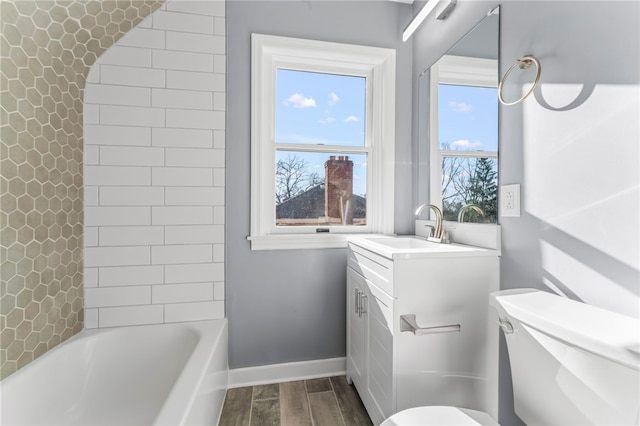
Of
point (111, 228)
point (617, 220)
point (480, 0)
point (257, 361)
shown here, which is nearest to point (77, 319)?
point (111, 228)

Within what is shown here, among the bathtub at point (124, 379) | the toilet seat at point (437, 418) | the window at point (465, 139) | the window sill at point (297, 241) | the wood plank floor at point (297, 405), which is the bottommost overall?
the wood plank floor at point (297, 405)

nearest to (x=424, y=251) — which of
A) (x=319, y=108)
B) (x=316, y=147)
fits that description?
(x=316, y=147)

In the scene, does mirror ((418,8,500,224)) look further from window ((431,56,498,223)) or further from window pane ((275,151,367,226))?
window pane ((275,151,367,226))

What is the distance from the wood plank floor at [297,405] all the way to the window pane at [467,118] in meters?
1.51

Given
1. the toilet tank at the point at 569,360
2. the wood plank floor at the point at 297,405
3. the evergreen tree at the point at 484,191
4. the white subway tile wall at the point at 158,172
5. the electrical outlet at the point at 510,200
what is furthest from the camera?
the white subway tile wall at the point at 158,172

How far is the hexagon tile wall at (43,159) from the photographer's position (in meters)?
1.18

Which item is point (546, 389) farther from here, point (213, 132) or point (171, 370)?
point (213, 132)

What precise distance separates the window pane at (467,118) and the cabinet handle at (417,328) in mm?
815

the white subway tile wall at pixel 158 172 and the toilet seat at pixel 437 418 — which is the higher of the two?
A: the white subway tile wall at pixel 158 172

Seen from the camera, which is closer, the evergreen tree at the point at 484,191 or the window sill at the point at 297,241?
the evergreen tree at the point at 484,191

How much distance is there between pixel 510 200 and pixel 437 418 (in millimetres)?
879

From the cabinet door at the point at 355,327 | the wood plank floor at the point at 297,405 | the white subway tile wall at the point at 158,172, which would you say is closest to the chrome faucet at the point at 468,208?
the cabinet door at the point at 355,327

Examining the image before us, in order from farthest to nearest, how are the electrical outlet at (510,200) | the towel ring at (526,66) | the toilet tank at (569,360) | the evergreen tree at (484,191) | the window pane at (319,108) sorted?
the window pane at (319,108)
the evergreen tree at (484,191)
the electrical outlet at (510,200)
the towel ring at (526,66)
the toilet tank at (569,360)

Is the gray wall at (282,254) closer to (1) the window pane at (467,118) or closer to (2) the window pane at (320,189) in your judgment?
(2) the window pane at (320,189)
